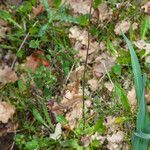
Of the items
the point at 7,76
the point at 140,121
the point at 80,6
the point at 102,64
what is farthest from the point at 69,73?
the point at 140,121

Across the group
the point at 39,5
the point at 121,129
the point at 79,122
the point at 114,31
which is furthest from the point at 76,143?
the point at 39,5

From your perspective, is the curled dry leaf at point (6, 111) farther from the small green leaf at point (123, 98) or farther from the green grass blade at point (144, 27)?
the green grass blade at point (144, 27)

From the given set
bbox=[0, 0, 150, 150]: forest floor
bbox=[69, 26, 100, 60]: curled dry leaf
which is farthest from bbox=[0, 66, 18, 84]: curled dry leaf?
bbox=[69, 26, 100, 60]: curled dry leaf

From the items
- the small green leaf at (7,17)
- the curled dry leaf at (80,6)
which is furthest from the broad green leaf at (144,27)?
the small green leaf at (7,17)

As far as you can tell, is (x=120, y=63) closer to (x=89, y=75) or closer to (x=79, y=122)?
(x=89, y=75)

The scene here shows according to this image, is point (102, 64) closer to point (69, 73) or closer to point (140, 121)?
point (69, 73)

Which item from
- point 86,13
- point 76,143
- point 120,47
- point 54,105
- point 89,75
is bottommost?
point 76,143
